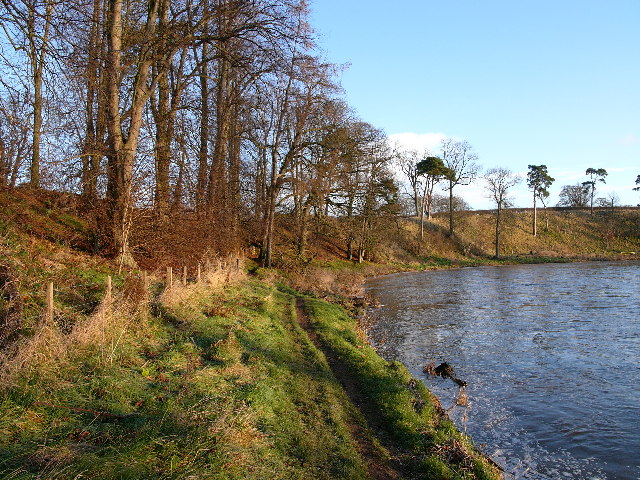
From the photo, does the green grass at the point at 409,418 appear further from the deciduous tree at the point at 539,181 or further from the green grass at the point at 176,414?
the deciduous tree at the point at 539,181

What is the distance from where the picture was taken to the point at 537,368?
38.0 ft

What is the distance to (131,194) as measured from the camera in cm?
1412

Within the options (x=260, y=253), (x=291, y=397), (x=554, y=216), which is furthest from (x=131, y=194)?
(x=554, y=216)

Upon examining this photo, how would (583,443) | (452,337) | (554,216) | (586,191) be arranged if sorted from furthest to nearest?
(586,191), (554,216), (452,337), (583,443)

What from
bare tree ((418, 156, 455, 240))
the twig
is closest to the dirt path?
the twig

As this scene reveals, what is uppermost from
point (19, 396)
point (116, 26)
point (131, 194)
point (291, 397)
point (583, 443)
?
point (116, 26)

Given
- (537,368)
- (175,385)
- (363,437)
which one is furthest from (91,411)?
(537,368)

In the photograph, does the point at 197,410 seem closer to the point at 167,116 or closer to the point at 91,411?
the point at 91,411

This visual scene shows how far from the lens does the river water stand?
7336 millimetres

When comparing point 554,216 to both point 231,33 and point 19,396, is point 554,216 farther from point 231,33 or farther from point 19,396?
point 19,396

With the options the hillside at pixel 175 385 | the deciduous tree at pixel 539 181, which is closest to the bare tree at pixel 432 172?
the deciduous tree at pixel 539 181

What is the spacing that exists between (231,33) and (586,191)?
Answer: 84.2 meters

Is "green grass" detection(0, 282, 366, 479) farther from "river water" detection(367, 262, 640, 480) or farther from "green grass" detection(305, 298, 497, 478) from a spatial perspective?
"river water" detection(367, 262, 640, 480)

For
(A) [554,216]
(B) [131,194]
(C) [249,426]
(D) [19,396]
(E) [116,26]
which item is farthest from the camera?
(A) [554,216]
